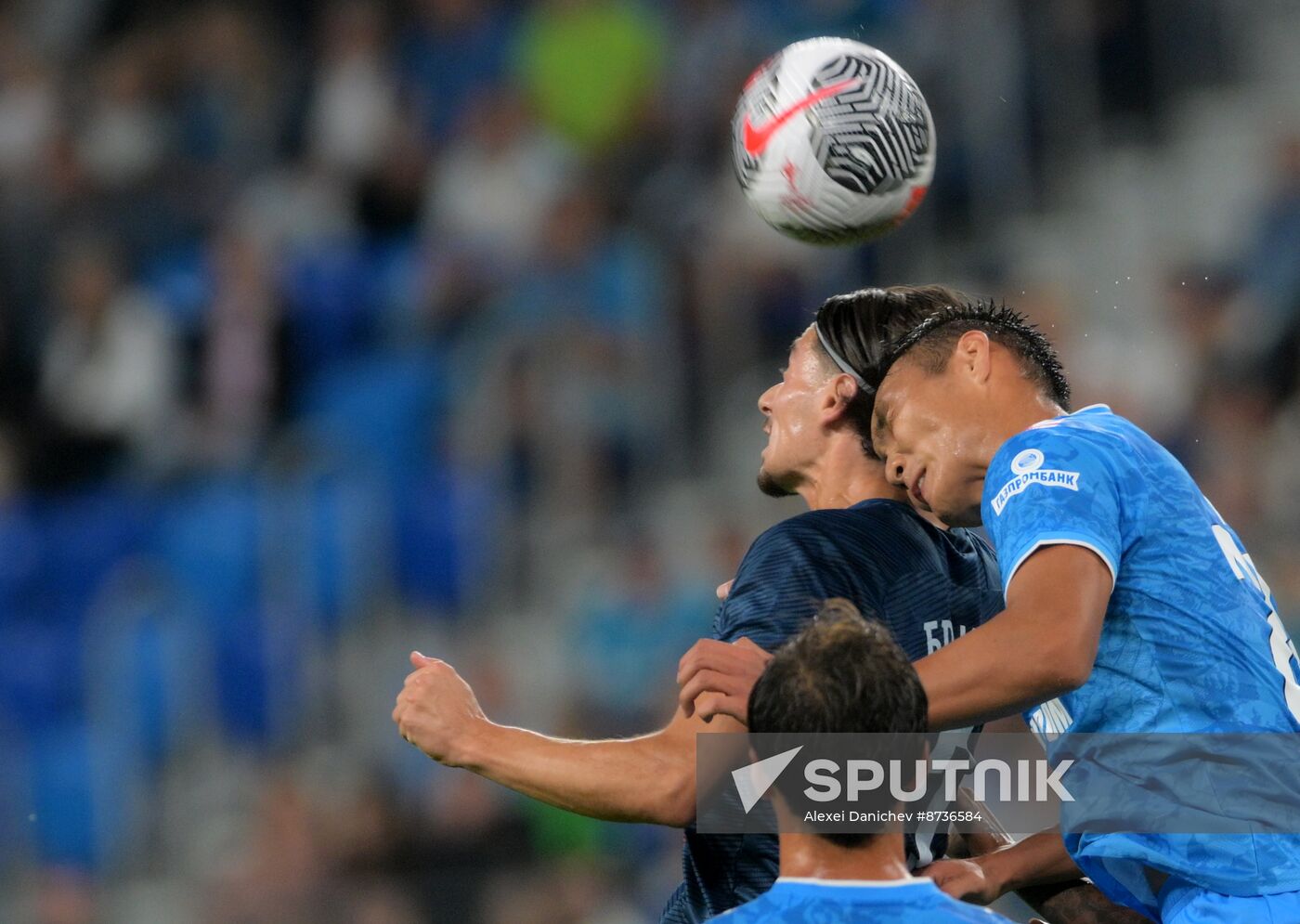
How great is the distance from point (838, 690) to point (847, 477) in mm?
1439

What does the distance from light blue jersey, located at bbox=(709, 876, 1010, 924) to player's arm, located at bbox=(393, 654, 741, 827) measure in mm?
720

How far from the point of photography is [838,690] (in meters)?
2.73

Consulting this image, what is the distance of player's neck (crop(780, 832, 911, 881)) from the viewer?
2.72m

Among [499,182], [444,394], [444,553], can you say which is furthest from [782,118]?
[499,182]

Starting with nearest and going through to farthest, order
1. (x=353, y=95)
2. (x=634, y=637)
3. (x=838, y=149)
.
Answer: (x=838, y=149) < (x=634, y=637) < (x=353, y=95)

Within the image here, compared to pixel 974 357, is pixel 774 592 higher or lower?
lower

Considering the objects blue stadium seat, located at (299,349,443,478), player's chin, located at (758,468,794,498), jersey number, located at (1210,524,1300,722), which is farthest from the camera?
blue stadium seat, located at (299,349,443,478)

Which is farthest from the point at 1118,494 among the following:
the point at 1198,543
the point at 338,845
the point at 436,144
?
the point at 436,144

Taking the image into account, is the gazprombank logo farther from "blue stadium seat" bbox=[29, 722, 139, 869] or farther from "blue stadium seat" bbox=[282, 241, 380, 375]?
"blue stadium seat" bbox=[282, 241, 380, 375]

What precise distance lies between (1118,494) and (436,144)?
8.46 m

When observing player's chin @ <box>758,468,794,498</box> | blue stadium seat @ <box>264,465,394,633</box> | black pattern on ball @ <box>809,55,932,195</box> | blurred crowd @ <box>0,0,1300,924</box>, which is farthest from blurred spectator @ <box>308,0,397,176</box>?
player's chin @ <box>758,468,794,498</box>

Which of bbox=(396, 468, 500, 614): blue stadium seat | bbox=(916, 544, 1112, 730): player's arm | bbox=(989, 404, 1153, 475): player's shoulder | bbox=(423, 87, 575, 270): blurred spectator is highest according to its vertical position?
bbox=(423, 87, 575, 270): blurred spectator

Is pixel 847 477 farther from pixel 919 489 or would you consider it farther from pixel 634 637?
pixel 634 637

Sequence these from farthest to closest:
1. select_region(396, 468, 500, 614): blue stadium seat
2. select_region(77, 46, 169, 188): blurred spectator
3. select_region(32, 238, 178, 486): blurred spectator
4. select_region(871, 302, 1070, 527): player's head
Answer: select_region(77, 46, 169, 188): blurred spectator < select_region(32, 238, 178, 486): blurred spectator < select_region(396, 468, 500, 614): blue stadium seat < select_region(871, 302, 1070, 527): player's head
